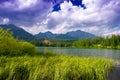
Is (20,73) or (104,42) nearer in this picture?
(20,73)

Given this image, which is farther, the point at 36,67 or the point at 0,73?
the point at 36,67

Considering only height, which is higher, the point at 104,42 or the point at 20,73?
the point at 104,42

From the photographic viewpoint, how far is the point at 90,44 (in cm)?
16912

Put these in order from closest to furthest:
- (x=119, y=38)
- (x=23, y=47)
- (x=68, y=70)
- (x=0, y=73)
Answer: (x=0, y=73) < (x=68, y=70) < (x=23, y=47) < (x=119, y=38)

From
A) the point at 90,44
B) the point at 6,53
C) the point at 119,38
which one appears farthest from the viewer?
the point at 90,44

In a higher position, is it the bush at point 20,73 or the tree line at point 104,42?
the tree line at point 104,42

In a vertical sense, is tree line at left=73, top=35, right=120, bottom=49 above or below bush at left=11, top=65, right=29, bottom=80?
above

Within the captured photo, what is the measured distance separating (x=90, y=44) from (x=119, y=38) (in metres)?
30.3

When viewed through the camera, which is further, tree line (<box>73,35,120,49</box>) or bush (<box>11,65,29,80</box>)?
tree line (<box>73,35,120,49</box>)

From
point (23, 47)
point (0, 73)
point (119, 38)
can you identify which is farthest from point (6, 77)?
point (119, 38)

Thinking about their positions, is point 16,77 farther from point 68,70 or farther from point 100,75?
point 100,75

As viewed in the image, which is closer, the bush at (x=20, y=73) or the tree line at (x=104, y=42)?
the bush at (x=20, y=73)

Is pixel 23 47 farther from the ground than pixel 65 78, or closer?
farther from the ground

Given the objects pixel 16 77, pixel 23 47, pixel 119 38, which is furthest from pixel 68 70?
pixel 119 38
